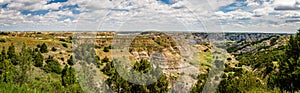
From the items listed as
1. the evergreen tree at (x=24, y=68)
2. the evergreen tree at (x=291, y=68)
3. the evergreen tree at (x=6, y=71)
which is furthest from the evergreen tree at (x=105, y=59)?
the evergreen tree at (x=291, y=68)

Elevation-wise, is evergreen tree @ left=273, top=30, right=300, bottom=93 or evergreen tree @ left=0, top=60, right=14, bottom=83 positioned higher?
evergreen tree @ left=0, top=60, right=14, bottom=83

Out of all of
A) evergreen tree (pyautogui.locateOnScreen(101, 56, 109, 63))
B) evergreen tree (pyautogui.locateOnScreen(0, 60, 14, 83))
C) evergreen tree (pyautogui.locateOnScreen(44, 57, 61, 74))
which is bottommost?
evergreen tree (pyautogui.locateOnScreen(101, 56, 109, 63))

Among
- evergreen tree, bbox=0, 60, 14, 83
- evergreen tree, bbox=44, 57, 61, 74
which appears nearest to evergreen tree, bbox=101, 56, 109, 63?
evergreen tree, bbox=44, 57, 61, 74

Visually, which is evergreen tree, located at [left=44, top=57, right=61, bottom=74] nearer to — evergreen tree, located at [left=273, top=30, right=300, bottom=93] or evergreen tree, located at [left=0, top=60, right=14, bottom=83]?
evergreen tree, located at [left=0, top=60, right=14, bottom=83]

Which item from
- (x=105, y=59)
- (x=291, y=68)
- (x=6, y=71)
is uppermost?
(x=6, y=71)

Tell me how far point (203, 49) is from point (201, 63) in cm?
293

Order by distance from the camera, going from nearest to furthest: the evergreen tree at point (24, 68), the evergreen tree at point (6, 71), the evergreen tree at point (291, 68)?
the evergreen tree at point (6, 71), the evergreen tree at point (24, 68), the evergreen tree at point (291, 68)

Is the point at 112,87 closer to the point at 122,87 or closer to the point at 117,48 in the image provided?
the point at 122,87

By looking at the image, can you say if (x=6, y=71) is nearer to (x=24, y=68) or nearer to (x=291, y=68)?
(x=24, y=68)

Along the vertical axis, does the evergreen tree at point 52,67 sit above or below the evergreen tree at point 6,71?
below

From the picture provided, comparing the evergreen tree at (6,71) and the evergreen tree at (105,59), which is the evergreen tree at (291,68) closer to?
the evergreen tree at (6,71)

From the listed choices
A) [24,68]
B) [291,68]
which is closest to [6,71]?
[24,68]

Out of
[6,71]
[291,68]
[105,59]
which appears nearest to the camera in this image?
[6,71]

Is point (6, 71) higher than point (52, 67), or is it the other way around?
point (6, 71)
